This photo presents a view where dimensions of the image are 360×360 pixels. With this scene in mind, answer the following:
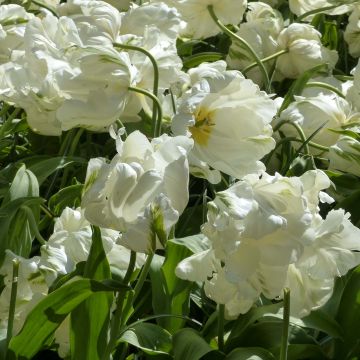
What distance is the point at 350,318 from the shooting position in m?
1.19

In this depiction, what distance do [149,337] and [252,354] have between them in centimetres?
13

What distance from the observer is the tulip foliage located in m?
1.01

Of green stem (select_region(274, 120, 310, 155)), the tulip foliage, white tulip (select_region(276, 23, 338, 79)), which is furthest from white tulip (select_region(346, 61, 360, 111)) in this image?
white tulip (select_region(276, 23, 338, 79))

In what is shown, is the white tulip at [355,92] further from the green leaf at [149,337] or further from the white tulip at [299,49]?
the green leaf at [149,337]

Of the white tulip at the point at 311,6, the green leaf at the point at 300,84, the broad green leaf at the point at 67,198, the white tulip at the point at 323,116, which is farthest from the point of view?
the white tulip at the point at 311,6

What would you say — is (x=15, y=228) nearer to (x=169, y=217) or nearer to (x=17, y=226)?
(x=17, y=226)

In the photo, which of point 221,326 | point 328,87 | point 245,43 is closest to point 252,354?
point 221,326

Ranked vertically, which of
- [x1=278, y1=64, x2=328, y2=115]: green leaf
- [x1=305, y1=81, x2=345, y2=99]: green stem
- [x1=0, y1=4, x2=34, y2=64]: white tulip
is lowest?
[x1=278, y1=64, x2=328, y2=115]: green leaf

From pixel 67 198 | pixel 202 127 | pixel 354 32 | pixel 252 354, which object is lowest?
pixel 354 32

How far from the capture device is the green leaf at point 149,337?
1.13 m

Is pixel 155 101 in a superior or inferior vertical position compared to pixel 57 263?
superior

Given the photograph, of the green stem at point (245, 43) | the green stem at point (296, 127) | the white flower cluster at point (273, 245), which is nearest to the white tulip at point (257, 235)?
the white flower cluster at point (273, 245)

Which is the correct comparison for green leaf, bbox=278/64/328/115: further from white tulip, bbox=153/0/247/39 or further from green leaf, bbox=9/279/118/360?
green leaf, bbox=9/279/118/360

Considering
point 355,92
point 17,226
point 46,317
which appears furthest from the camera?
point 355,92
